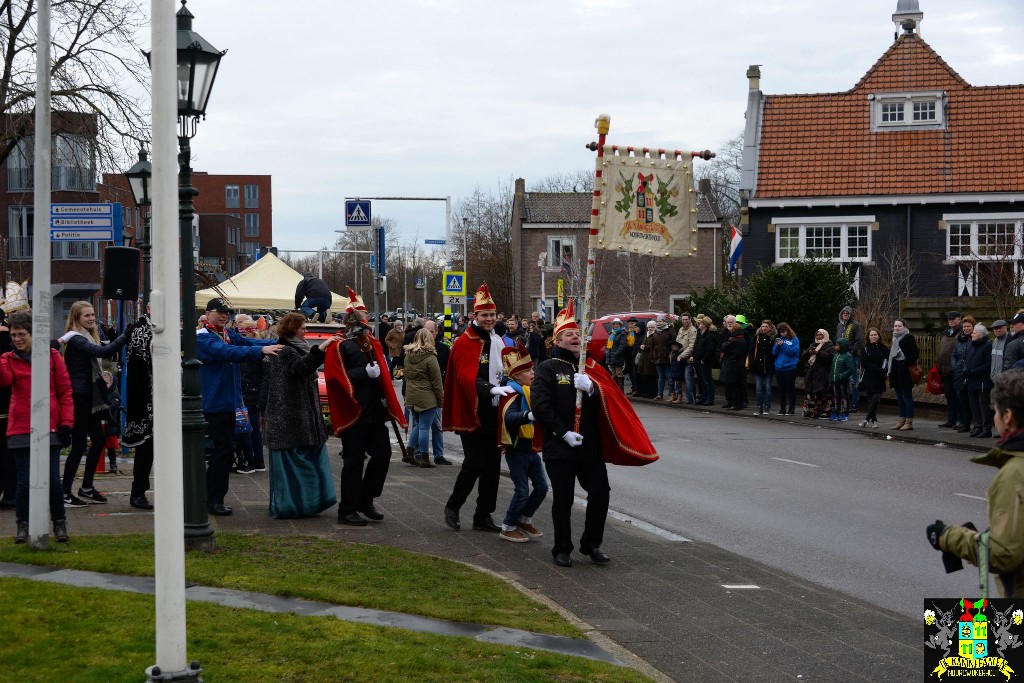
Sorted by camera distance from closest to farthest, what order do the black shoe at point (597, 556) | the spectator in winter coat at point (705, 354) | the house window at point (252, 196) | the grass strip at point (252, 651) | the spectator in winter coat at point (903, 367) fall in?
the grass strip at point (252, 651)
the black shoe at point (597, 556)
the spectator in winter coat at point (903, 367)
the spectator in winter coat at point (705, 354)
the house window at point (252, 196)

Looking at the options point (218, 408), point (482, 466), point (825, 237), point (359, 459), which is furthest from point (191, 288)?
point (825, 237)

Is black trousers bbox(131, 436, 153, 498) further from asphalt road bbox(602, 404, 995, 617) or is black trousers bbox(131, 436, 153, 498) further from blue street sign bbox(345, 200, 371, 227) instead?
blue street sign bbox(345, 200, 371, 227)

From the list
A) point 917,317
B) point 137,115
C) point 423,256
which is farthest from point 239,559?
point 423,256

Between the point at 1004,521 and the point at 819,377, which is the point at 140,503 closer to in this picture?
the point at 1004,521

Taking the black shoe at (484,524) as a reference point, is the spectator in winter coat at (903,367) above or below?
above

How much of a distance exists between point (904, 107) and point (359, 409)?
35.1 metres

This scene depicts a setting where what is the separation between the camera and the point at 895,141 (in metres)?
40.2

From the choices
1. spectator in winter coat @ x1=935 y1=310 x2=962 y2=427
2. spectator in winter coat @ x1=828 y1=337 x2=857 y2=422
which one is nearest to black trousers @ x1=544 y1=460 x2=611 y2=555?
spectator in winter coat @ x1=935 y1=310 x2=962 y2=427

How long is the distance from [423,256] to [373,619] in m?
104

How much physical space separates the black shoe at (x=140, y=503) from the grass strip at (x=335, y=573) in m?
1.57

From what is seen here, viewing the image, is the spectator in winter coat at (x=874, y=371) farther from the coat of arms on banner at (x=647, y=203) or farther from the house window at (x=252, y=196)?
the house window at (x=252, y=196)

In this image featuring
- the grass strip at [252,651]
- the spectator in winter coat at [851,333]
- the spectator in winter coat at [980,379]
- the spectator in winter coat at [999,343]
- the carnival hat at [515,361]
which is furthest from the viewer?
the spectator in winter coat at [851,333]

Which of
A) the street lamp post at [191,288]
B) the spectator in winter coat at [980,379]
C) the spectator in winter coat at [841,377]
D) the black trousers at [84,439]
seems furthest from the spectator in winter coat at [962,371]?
the street lamp post at [191,288]

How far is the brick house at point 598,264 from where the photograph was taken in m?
60.2
